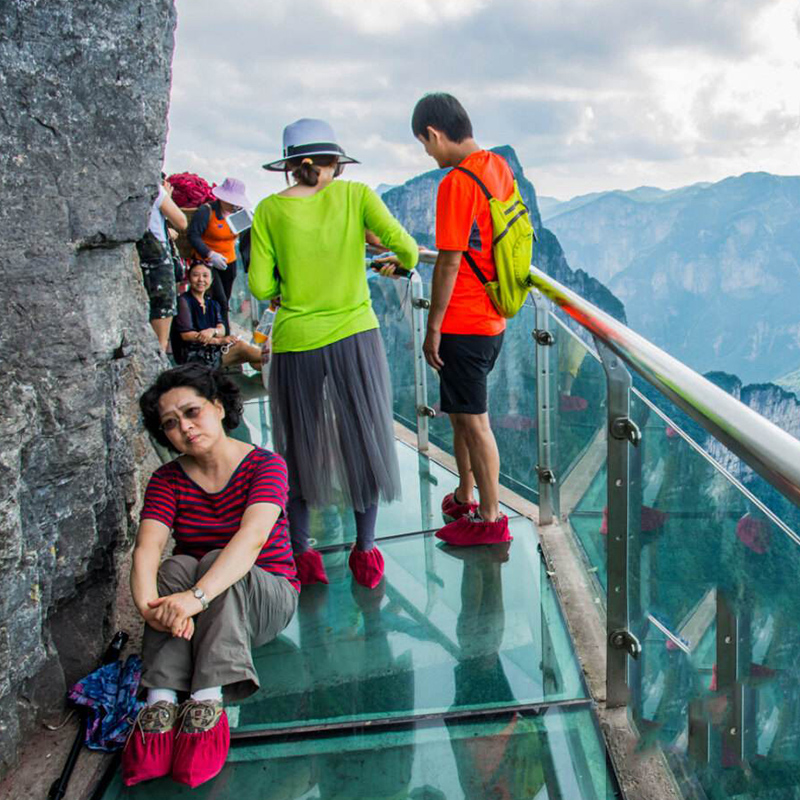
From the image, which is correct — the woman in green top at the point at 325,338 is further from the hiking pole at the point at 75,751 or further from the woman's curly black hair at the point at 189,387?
the hiking pole at the point at 75,751

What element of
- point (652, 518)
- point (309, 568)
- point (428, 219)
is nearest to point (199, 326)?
point (309, 568)

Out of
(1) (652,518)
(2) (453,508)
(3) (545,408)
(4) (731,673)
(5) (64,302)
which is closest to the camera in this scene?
(4) (731,673)

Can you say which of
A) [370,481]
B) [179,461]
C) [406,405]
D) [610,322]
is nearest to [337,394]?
[370,481]

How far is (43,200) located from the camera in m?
1.87

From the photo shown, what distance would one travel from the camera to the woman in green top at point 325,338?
2279mm

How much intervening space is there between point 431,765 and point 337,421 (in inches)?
43.2

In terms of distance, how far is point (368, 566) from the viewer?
2.63 metres

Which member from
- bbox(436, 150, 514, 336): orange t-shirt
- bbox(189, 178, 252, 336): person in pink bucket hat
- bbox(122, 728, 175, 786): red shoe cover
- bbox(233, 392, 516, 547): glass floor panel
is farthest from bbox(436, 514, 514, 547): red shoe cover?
bbox(189, 178, 252, 336): person in pink bucket hat

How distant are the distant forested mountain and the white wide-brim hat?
375 ft

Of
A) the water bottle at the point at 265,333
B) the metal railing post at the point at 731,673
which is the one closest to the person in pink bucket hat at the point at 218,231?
the water bottle at the point at 265,333

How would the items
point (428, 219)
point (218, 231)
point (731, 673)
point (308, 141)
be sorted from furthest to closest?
point (428, 219), point (218, 231), point (308, 141), point (731, 673)

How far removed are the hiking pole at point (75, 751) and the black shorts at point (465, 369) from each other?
1339 millimetres

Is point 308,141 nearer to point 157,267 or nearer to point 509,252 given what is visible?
point 509,252

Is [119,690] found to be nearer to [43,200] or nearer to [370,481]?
[370,481]
